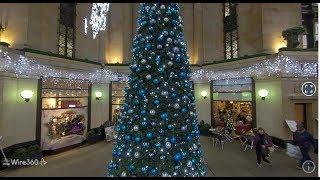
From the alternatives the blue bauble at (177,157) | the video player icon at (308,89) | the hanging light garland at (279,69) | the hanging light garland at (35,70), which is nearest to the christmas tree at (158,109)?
the blue bauble at (177,157)

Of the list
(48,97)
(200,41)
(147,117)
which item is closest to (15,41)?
(48,97)

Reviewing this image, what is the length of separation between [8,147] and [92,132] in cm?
501

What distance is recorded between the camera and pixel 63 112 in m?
13.0

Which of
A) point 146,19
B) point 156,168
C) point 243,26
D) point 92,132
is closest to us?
point 156,168

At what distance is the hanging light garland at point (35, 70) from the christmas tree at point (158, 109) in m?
6.54

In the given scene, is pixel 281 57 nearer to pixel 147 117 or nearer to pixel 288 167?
pixel 288 167

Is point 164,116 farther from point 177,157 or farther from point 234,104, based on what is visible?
point 234,104

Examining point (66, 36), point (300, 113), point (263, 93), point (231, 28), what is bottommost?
point (300, 113)

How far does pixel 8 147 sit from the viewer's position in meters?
10.0

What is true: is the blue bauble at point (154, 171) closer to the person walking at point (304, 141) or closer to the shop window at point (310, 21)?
the person walking at point (304, 141)

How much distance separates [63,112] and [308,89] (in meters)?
12.5

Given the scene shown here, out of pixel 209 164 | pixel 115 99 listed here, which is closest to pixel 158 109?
pixel 209 164

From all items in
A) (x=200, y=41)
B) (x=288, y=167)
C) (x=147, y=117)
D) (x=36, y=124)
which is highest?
(x=200, y=41)

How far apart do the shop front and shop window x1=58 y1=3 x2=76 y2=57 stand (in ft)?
31.8
